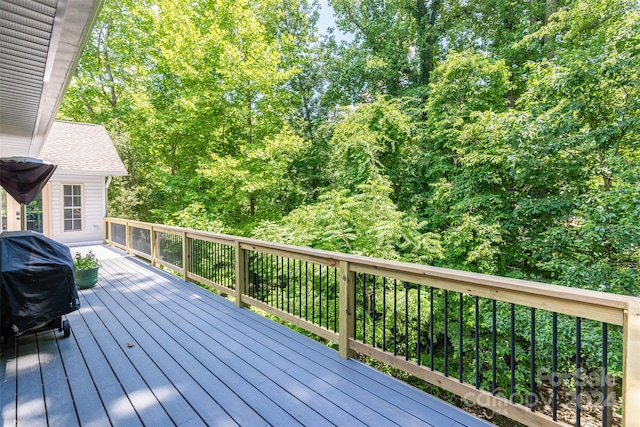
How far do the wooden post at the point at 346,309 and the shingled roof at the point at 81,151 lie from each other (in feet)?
31.4

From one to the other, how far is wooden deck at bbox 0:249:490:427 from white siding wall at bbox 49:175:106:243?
7.30 meters

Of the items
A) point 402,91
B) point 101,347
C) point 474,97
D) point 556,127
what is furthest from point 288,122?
point 101,347

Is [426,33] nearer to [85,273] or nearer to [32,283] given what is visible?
[85,273]

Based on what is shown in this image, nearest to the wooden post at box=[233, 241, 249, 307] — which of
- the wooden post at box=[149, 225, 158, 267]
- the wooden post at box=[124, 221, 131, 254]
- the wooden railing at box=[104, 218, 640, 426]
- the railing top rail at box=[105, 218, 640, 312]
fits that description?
the wooden railing at box=[104, 218, 640, 426]

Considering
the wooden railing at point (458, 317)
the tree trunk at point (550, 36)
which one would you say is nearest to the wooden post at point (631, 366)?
the wooden railing at point (458, 317)

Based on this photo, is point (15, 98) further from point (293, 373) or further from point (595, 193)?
point (595, 193)

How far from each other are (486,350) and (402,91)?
Result: 8.76 metres

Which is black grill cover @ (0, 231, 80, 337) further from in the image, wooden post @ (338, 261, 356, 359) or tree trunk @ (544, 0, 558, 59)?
tree trunk @ (544, 0, 558, 59)

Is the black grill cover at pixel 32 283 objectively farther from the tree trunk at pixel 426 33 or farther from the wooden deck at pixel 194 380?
the tree trunk at pixel 426 33

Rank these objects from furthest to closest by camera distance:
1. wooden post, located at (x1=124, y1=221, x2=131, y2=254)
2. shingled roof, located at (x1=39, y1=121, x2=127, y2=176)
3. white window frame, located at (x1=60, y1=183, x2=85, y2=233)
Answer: white window frame, located at (x1=60, y1=183, x2=85, y2=233), shingled roof, located at (x1=39, y1=121, x2=127, y2=176), wooden post, located at (x1=124, y1=221, x2=131, y2=254)

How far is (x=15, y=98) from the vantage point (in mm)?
3061

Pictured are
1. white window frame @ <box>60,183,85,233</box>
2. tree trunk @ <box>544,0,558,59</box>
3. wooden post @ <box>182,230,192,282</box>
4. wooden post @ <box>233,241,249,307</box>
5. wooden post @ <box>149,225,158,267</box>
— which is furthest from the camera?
white window frame @ <box>60,183,85,233</box>

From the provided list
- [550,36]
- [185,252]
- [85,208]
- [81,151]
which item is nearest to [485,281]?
[185,252]

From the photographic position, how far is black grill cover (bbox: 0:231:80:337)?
8.83 ft
